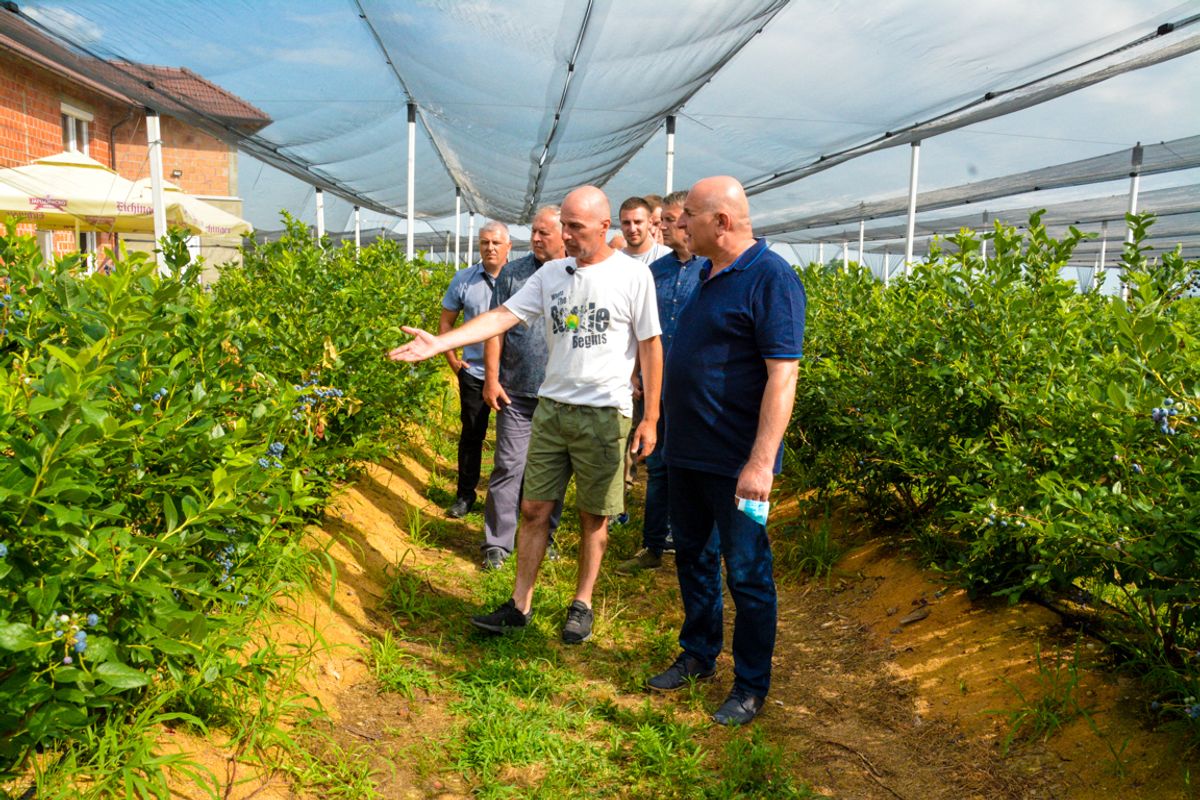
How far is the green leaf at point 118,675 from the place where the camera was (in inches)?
78.4

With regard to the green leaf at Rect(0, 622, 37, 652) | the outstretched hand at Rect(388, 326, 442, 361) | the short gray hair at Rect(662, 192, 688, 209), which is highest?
the short gray hair at Rect(662, 192, 688, 209)

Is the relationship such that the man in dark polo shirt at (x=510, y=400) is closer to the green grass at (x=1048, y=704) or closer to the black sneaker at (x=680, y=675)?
the black sneaker at (x=680, y=675)

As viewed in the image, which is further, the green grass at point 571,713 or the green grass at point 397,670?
the green grass at point 397,670

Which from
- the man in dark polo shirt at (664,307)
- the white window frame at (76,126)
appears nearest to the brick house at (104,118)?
the white window frame at (76,126)

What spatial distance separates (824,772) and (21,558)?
258cm

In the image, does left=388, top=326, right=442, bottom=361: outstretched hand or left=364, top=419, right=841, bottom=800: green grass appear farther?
left=388, top=326, right=442, bottom=361: outstretched hand

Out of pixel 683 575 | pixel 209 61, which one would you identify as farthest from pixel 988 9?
pixel 209 61

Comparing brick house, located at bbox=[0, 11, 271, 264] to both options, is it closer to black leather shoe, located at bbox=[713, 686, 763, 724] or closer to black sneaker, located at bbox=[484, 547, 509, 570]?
black sneaker, located at bbox=[484, 547, 509, 570]

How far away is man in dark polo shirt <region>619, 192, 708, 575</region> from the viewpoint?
5.08 m

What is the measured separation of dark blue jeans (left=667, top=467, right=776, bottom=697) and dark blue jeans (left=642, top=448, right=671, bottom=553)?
4.81ft

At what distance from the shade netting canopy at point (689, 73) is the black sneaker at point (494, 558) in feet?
13.7

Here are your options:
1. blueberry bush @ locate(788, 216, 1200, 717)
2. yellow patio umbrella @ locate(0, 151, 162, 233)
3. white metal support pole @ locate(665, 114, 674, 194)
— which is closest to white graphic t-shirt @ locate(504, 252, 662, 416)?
blueberry bush @ locate(788, 216, 1200, 717)

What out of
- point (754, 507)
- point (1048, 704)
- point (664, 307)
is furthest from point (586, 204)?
Answer: point (1048, 704)

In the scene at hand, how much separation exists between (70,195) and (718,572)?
9933mm
